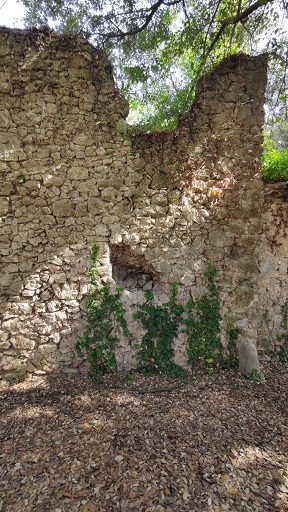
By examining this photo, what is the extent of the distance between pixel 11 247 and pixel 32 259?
308 mm

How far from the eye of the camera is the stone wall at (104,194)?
3635mm

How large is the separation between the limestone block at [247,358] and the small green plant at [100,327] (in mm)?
1618

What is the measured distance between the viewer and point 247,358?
12.5 ft

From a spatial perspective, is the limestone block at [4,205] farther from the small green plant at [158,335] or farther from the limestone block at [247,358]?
the limestone block at [247,358]

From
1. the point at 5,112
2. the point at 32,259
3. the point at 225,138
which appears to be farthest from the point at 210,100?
the point at 32,259

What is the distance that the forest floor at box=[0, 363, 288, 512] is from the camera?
2.09 meters

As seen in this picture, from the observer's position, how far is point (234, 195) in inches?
155

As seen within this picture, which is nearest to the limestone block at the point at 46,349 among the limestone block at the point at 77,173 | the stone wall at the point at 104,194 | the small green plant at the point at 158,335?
the stone wall at the point at 104,194

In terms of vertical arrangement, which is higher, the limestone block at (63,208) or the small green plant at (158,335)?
the limestone block at (63,208)

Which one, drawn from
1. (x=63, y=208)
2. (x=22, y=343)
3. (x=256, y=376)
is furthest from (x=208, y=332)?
(x=63, y=208)

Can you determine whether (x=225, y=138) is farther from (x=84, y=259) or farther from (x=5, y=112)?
(x=5, y=112)

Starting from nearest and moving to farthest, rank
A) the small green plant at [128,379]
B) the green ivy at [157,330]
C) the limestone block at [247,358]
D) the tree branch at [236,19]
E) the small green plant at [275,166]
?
the small green plant at [128,379] → the green ivy at [157,330] → the limestone block at [247,358] → the tree branch at [236,19] → the small green plant at [275,166]

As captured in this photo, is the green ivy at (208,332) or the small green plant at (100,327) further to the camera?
the green ivy at (208,332)

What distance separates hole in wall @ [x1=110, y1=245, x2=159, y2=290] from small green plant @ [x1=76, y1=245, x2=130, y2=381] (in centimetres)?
29
